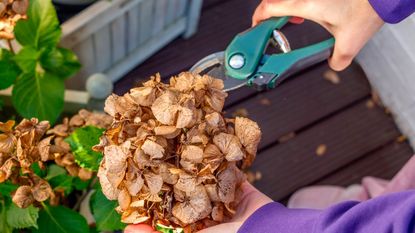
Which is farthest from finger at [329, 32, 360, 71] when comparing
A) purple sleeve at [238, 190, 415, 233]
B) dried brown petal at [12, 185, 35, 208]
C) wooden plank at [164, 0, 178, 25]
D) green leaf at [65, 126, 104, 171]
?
wooden plank at [164, 0, 178, 25]

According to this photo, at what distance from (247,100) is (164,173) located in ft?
3.08

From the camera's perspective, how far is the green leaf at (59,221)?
0.94 m

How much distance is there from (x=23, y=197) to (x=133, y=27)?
0.65 metres

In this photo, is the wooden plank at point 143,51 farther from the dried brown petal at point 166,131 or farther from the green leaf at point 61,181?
the dried brown petal at point 166,131

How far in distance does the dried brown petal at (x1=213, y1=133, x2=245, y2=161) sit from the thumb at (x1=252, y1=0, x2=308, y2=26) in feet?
0.90

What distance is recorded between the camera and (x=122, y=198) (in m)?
0.67

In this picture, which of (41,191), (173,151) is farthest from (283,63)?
(41,191)

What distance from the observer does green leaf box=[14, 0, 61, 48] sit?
0.98 meters

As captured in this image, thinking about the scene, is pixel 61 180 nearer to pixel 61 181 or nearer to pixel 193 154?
pixel 61 181

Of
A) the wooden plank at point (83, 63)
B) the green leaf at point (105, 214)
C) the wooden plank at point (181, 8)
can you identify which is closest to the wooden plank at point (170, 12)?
the wooden plank at point (181, 8)

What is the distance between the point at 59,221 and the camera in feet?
3.08

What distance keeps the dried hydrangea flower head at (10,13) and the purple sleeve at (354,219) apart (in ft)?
1.35

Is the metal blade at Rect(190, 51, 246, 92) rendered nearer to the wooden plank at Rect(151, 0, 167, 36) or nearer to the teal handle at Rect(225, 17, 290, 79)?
the teal handle at Rect(225, 17, 290, 79)

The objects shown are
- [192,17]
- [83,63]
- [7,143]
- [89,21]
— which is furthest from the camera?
[192,17]
